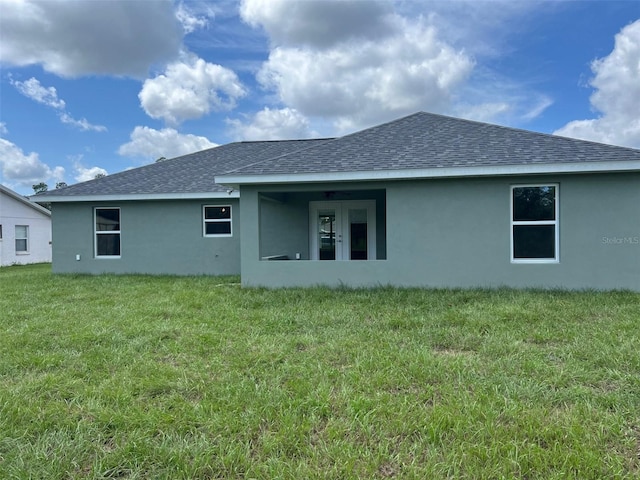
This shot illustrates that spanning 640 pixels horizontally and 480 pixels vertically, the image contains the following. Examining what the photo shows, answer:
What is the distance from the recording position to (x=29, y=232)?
71.0ft

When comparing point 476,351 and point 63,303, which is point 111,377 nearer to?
point 476,351

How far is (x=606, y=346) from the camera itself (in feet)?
14.6

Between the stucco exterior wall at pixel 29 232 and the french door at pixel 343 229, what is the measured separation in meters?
17.6

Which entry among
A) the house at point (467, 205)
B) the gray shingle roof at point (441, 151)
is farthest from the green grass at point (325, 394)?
the gray shingle roof at point (441, 151)

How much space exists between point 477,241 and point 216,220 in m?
7.67

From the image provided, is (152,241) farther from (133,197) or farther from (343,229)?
(343,229)

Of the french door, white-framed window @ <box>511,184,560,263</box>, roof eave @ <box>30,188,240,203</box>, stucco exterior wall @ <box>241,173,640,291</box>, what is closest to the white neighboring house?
roof eave @ <box>30,188,240,203</box>

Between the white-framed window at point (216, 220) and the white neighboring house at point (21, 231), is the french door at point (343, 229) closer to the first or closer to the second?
the white-framed window at point (216, 220)

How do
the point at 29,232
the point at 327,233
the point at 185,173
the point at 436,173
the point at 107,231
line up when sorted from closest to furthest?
the point at 436,173, the point at 327,233, the point at 107,231, the point at 185,173, the point at 29,232

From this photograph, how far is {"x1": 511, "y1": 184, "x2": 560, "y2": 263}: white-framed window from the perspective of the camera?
8219 mm

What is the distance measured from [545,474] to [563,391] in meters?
1.28

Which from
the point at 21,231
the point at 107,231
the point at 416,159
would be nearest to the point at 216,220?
the point at 107,231

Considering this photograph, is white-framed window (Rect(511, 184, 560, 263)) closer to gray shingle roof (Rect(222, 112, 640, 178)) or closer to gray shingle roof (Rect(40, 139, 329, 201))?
gray shingle roof (Rect(222, 112, 640, 178))

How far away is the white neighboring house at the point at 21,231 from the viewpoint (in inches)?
784
